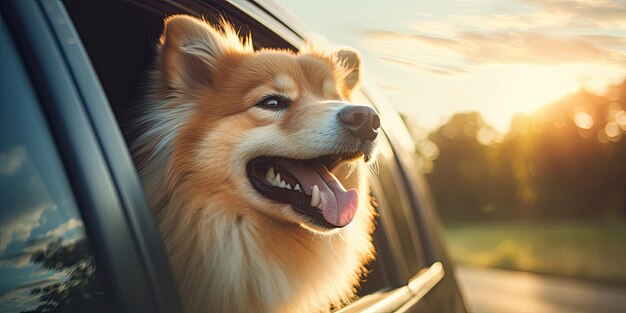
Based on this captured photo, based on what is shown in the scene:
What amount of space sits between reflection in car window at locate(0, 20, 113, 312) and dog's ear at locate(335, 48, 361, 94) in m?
2.05

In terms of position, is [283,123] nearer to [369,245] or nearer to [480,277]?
[369,245]

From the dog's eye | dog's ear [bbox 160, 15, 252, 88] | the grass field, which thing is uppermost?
the grass field

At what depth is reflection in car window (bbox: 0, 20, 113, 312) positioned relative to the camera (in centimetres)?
142

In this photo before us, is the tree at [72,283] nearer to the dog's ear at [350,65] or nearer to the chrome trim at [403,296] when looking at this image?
the chrome trim at [403,296]

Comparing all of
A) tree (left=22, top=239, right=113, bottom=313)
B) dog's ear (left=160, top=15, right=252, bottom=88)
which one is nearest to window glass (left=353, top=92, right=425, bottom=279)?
dog's ear (left=160, top=15, right=252, bottom=88)

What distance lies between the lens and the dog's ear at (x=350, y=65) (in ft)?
11.4

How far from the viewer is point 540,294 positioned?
43.4ft

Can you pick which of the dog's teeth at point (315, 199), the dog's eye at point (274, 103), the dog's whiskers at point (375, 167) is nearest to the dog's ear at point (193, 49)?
the dog's eye at point (274, 103)

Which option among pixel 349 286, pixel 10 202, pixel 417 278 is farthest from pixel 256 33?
pixel 10 202

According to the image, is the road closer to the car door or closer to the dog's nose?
the dog's nose

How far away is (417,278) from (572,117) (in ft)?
74.5

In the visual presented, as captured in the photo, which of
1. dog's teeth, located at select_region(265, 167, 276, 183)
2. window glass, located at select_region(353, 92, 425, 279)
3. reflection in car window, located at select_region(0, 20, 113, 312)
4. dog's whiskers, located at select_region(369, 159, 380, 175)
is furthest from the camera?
window glass, located at select_region(353, 92, 425, 279)

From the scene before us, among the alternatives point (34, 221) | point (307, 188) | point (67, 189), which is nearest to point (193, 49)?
point (307, 188)

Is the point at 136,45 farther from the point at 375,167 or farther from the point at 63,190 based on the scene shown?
the point at 63,190
